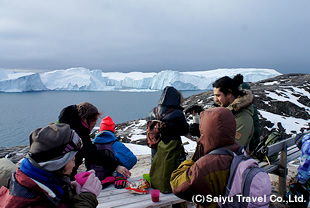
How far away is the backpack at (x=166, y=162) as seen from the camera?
8.58 ft

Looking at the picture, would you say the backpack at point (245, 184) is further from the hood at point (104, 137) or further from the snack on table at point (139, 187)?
the hood at point (104, 137)

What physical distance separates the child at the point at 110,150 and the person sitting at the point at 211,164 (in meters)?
1.52

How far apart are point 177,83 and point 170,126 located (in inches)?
2380

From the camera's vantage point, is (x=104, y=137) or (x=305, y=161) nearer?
(x=305, y=161)

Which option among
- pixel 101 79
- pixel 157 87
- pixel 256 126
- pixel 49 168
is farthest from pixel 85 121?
pixel 101 79

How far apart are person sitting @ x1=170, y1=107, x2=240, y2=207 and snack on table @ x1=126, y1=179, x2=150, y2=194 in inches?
42.9

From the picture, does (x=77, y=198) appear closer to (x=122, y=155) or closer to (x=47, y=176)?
(x=47, y=176)

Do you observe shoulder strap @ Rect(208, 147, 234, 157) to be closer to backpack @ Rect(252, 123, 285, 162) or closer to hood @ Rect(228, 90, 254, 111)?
hood @ Rect(228, 90, 254, 111)

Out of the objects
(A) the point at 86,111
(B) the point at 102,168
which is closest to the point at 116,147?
(B) the point at 102,168

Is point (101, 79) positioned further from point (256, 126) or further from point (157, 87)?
point (256, 126)

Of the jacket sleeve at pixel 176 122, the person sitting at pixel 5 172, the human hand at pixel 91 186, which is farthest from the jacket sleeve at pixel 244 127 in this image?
the person sitting at pixel 5 172

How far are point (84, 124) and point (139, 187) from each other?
1.06 m

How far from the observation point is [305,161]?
2.73 metres

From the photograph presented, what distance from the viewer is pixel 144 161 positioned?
7953 millimetres
